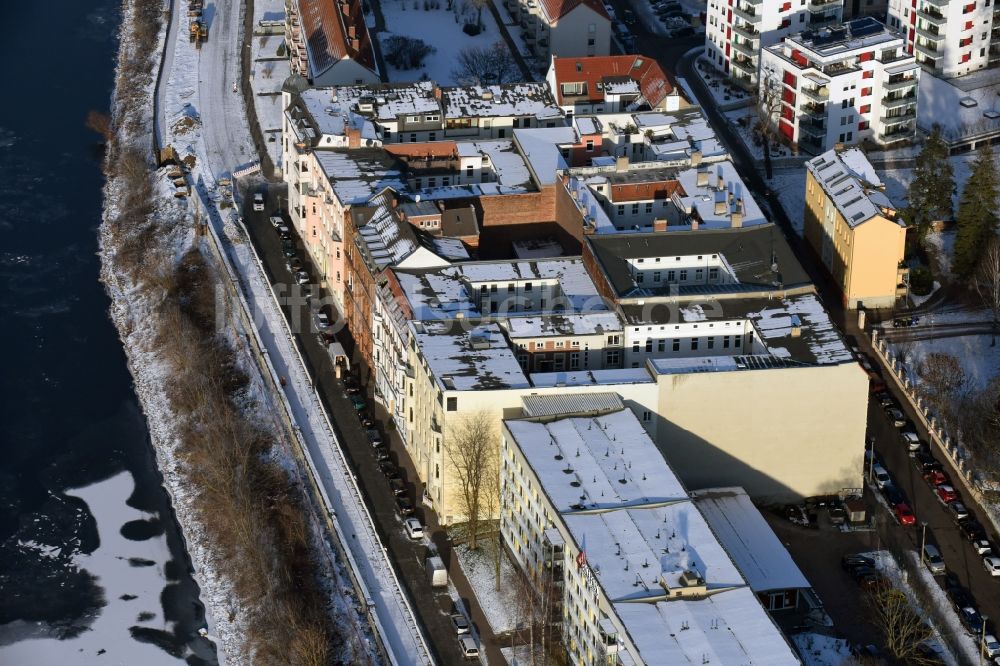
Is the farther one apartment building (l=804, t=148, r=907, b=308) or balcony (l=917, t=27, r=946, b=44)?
balcony (l=917, t=27, r=946, b=44)

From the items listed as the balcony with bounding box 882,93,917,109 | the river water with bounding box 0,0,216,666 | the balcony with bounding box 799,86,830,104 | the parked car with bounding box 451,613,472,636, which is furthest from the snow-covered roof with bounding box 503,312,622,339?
the balcony with bounding box 882,93,917,109

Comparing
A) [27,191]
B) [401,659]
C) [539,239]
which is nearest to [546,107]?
[539,239]

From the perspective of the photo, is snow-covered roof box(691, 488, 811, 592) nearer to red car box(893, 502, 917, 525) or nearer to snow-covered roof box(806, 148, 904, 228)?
red car box(893, 502, 917, 525)

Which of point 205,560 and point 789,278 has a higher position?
point 789,278

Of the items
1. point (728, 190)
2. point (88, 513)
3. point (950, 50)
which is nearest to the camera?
point (88, 513)

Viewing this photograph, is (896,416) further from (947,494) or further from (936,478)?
(947,494)

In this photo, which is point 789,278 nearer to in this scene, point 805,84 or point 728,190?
point 728,190

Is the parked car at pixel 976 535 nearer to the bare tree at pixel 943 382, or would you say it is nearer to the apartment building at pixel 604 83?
the bare tree at pixel 943 382
